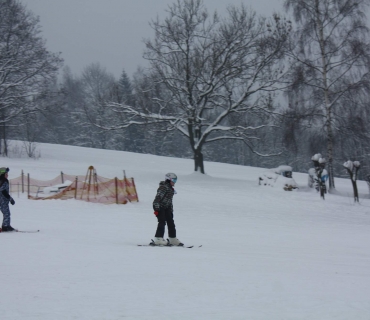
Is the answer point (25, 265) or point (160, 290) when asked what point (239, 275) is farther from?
point (25, 265)

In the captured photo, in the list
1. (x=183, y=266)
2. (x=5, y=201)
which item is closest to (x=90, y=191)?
(x=5, y=201)

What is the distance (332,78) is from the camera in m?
28.7

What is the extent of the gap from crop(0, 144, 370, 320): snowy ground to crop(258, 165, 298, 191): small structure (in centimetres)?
677

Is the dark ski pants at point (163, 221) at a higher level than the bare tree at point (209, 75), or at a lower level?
lower

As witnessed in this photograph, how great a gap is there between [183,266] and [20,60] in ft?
97.5

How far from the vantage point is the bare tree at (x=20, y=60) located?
3456cm

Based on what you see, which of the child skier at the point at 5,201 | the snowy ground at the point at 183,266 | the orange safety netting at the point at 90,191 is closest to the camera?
the snowy ground at the point at 183,266

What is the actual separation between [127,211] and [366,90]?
15.5 m

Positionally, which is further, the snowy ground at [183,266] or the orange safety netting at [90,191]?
the orange safety netting at [90,191]

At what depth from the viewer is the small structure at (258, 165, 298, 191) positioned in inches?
1120

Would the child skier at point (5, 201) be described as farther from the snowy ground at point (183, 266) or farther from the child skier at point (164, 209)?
the child skier at point (164, 209)

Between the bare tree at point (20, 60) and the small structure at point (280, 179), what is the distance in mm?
16941

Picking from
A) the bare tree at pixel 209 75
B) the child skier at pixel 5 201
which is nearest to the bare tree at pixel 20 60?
the bare tree at pixel 209 75

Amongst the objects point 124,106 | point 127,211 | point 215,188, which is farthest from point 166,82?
point 127,211
